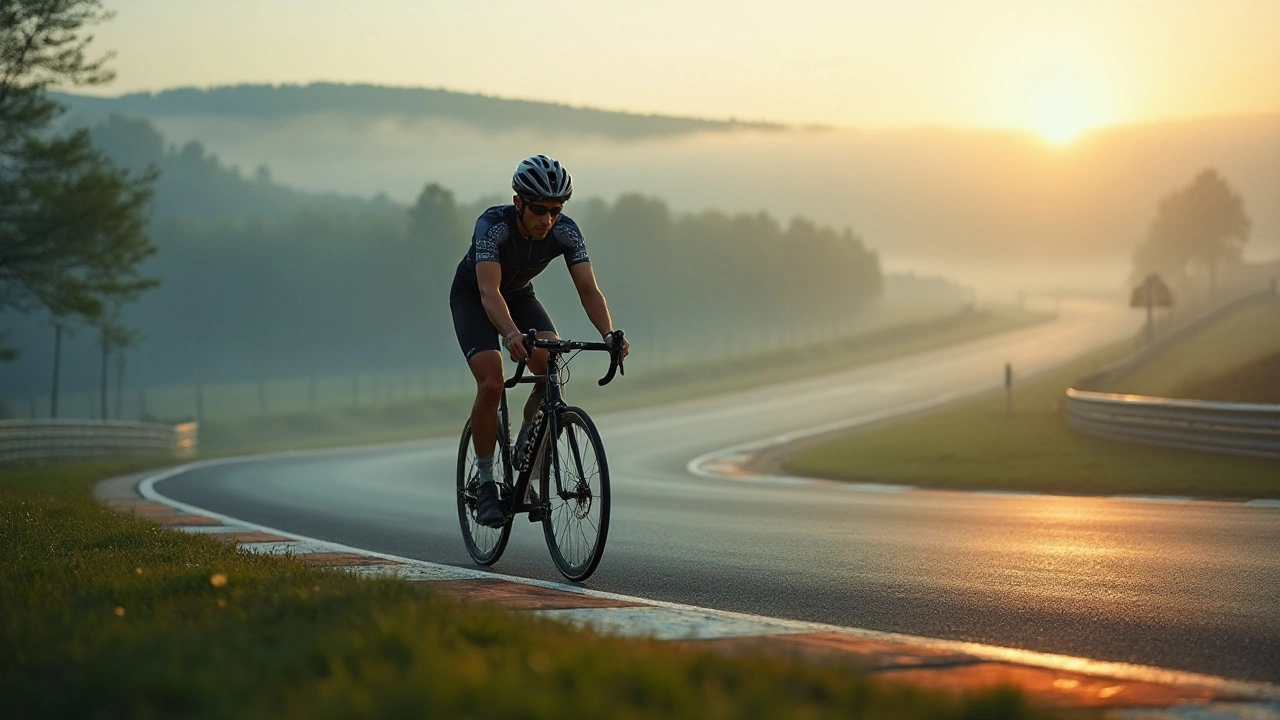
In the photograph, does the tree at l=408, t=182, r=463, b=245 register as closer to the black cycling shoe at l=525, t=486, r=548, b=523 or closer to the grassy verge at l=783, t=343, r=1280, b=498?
the grassy verge at l=783, t=343, r=1280, b=498

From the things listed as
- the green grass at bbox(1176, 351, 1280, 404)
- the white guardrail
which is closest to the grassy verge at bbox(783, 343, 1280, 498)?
the green grass at bbox(1176, 351, 1280, 404)

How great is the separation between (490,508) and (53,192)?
2523 centimetres

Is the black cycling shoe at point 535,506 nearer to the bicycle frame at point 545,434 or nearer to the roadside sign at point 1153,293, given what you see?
the bicycle frame at point 545,434

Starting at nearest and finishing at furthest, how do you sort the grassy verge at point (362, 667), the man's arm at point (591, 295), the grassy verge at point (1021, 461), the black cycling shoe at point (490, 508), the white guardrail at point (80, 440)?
1. the grassy verge at point (362, 667)
2. the man's arm at point (591, 295)
3. the black cycling shoe at point (490, 508)
4. the grassy verge at point (1021, 461)
5. the white guardrail at point (80, 440)

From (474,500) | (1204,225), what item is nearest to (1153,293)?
(474,500)

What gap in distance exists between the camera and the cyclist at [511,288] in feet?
25.9

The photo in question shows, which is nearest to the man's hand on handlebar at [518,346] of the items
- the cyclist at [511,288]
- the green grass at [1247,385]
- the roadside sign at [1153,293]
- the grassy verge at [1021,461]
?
the cyclist at [511,288]

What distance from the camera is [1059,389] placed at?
1788 inches

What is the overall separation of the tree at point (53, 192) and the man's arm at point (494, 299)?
79.1ft

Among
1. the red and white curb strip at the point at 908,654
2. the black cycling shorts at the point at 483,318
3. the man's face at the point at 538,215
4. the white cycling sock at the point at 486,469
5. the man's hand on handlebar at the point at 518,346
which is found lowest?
the red and white curb strip at the point at 908,654

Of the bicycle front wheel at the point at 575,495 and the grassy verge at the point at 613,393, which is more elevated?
the bicycle front wheel at the point at 575,495

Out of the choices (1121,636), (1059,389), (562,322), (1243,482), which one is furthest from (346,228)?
(1121,636)

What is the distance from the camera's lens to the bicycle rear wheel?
8.72m

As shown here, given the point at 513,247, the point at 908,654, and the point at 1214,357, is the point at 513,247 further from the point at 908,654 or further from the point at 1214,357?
the point at 1214,357
